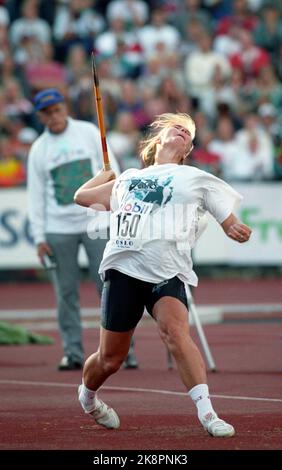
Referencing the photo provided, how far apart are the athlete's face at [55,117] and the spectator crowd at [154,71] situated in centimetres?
858

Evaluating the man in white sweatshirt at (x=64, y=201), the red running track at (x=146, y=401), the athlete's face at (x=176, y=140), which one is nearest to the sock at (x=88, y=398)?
the red running track at (x=146, y=401)

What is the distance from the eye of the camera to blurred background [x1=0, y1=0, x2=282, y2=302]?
21.7 m

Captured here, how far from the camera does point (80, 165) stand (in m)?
12.1

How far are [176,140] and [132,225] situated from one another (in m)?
0.65

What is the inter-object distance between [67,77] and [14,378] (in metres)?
13.7

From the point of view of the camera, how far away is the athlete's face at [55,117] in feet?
40.1

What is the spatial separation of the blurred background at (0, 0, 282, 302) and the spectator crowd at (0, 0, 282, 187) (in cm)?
2

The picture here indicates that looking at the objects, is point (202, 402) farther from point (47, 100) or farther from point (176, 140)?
point (47, 100)

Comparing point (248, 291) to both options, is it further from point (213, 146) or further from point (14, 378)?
point (14, 378)

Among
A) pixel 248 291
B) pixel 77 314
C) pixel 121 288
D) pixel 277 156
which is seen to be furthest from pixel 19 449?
pixel 277 156

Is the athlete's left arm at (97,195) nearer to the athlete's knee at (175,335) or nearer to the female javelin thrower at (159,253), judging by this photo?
the female javelin thrower at (159,253)

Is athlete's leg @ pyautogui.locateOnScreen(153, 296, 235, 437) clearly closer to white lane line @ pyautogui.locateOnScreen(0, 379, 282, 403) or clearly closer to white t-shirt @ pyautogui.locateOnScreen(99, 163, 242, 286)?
white t-shirt @ pyautogui.locateOnScreen(99, 163, 242, 286)

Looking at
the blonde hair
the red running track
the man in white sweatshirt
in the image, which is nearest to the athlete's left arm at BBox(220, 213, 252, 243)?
the blonde hair
